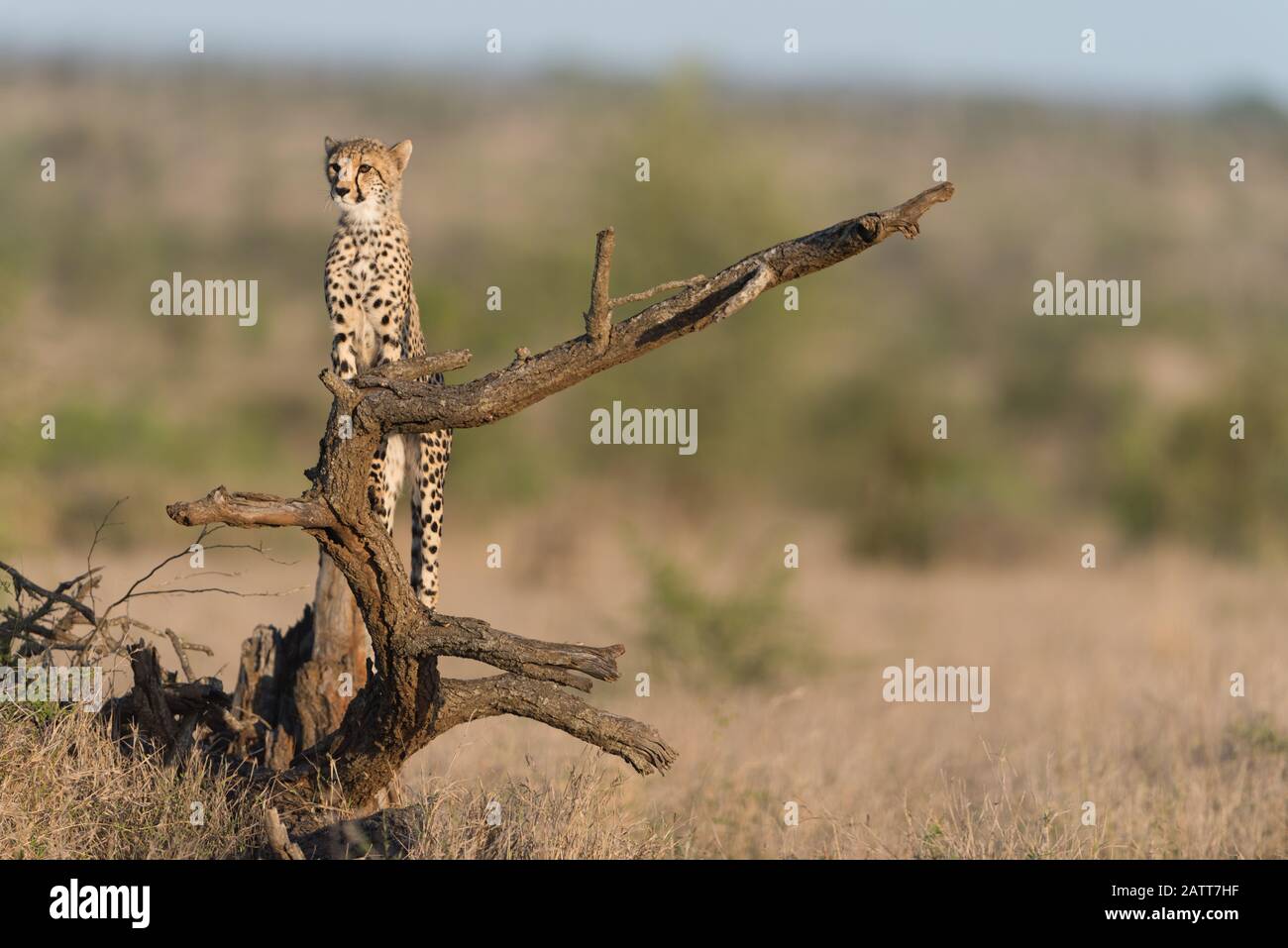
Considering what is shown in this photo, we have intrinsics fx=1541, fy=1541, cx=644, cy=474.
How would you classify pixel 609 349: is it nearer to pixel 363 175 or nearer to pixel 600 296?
pixel 600 296

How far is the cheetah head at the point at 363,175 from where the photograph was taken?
5.27 meters

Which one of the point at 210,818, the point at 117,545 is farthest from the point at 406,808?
the point at 117,545

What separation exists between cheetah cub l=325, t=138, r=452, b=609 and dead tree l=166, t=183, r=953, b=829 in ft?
2.40

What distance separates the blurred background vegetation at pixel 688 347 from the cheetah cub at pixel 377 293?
316mm

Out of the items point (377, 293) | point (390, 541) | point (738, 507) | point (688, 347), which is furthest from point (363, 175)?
point (738, 507)

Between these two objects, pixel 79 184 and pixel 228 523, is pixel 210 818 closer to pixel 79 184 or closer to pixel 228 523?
pixel 228 523

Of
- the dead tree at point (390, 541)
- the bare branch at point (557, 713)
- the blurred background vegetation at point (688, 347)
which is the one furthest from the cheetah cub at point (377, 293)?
the bare branch at point (557, 713)

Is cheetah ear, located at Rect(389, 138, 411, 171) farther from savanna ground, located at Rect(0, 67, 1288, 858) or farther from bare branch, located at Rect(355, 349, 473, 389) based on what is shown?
savanna ground, located at Rect(0, 67, 1288, 858)

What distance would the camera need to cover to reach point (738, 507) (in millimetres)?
17531

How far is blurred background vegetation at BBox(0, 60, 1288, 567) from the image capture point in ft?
49.3

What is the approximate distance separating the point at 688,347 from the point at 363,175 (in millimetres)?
11939

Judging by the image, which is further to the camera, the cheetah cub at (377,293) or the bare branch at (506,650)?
the cheetah cub at (377,293)

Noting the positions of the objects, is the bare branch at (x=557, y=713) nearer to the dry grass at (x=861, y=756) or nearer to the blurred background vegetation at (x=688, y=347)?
the dry grass at (x=861, y=756)

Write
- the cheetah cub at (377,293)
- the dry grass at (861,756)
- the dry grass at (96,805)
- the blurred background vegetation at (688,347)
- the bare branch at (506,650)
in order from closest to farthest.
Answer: the bare branch at (506,650) < the dry grass at (96,805) < the dry grass at (861,756) < the cheetah cub at (377,293) < the blurred background vegetation at (688,347)
